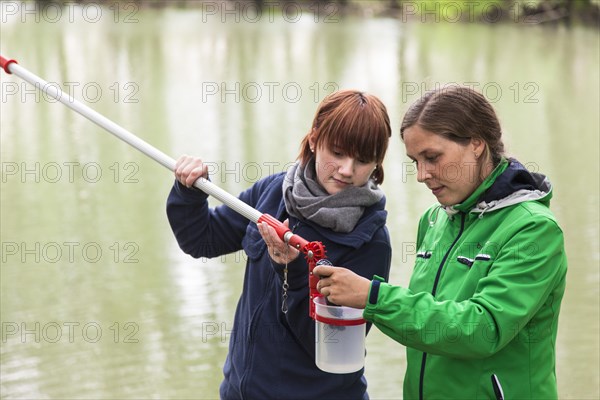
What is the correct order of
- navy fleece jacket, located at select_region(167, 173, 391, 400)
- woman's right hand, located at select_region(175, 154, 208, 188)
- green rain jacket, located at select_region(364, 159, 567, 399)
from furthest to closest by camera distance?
woman's right hand, located at select_region(175, 154, 208, 188) → navy fleece jacket, located at select_region(167, 173, 391, 400) → green rain jacket, located at select_region(364, 159, 567, 399)

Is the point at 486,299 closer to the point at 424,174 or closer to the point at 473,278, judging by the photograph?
the point at 473,278

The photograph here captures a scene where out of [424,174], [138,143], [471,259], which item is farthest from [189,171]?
[471,259]

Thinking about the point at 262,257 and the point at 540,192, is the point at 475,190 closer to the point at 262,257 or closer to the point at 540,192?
the point at 540,192

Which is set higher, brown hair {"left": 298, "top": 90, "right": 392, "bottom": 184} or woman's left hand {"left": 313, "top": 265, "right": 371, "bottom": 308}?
brown hair {"left": 298, "top": 90, "right": 392, "bottom": 184}

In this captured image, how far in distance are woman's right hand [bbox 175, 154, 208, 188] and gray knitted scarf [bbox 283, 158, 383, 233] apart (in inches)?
9.1

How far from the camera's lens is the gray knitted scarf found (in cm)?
203

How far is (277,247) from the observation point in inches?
77.1

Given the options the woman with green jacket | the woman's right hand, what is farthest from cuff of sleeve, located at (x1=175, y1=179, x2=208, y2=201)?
the woman with green jacket

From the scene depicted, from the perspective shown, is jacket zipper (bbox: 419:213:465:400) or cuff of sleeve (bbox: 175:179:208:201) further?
cuff of sleeve (bbox: 175:179:208:201)

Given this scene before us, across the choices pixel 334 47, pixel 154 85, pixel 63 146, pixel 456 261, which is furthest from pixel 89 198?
pixel 334 47

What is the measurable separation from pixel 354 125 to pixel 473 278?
0.43m

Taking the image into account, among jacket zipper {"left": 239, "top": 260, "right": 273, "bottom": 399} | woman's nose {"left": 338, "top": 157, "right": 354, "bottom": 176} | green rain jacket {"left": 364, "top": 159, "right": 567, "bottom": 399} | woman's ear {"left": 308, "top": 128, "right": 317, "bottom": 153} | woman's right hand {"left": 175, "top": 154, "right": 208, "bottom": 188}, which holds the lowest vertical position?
jacket zipper {"left": 239, "top": 260, "right": 273, "bottom": 399}

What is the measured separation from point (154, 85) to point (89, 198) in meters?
5.89

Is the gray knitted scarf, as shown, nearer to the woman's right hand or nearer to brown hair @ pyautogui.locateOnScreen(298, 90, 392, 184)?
brown hair @ pyautogui.locateOnScreen(298, 90, 392, 184)
